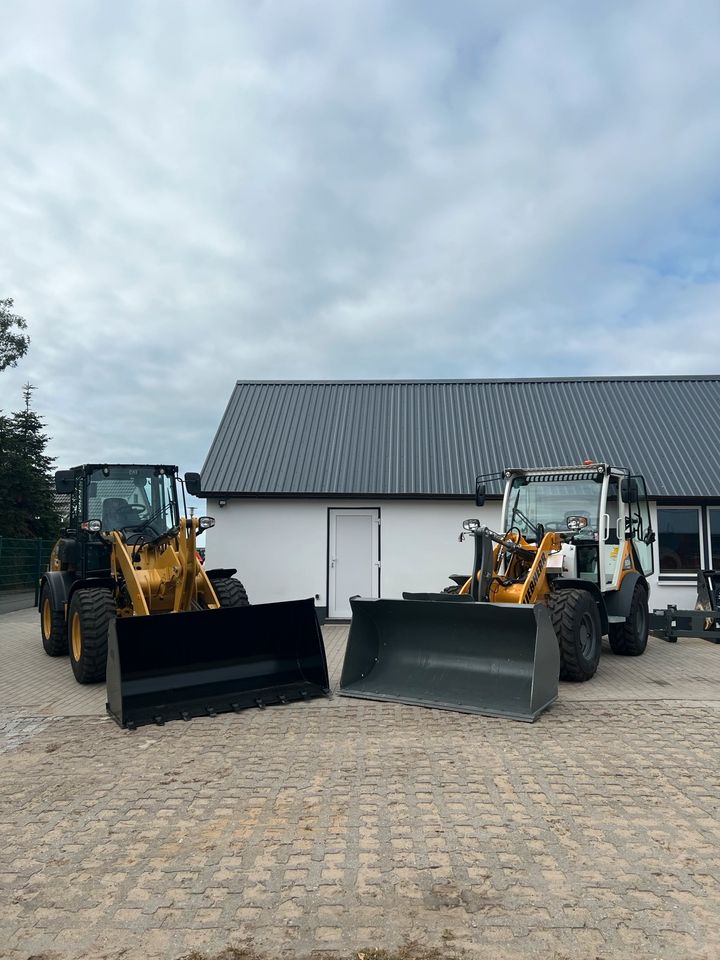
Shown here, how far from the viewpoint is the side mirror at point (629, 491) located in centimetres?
923

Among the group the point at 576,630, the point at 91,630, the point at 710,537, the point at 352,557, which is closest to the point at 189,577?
the point at 91,630

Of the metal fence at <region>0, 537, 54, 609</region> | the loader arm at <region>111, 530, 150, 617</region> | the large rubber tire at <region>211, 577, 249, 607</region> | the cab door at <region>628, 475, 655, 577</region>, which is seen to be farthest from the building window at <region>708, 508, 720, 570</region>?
the metal fence at <region>0, 537, 54, 609</region>

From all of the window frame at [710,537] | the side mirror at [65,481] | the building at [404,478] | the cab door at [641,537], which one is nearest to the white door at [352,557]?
the building at [404,478]

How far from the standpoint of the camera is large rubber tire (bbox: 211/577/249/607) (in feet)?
28.9

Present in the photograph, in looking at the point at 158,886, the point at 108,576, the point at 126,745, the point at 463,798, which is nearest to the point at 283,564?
the point at 108,576

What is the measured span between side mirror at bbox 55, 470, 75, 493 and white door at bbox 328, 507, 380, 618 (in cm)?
550

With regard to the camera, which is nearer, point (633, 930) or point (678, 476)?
point (633, 930)

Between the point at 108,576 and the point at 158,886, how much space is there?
6598 millimetres

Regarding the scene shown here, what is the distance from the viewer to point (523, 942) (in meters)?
3.00

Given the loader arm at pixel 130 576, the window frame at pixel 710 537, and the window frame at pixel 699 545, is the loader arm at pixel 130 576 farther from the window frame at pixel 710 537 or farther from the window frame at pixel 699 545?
the window frame at pixel 710 537

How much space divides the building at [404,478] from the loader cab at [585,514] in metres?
3.47

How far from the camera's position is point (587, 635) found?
842 centimetres

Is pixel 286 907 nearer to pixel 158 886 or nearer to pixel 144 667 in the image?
pixel 158 886

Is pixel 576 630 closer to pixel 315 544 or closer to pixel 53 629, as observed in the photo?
pixel 315 544
